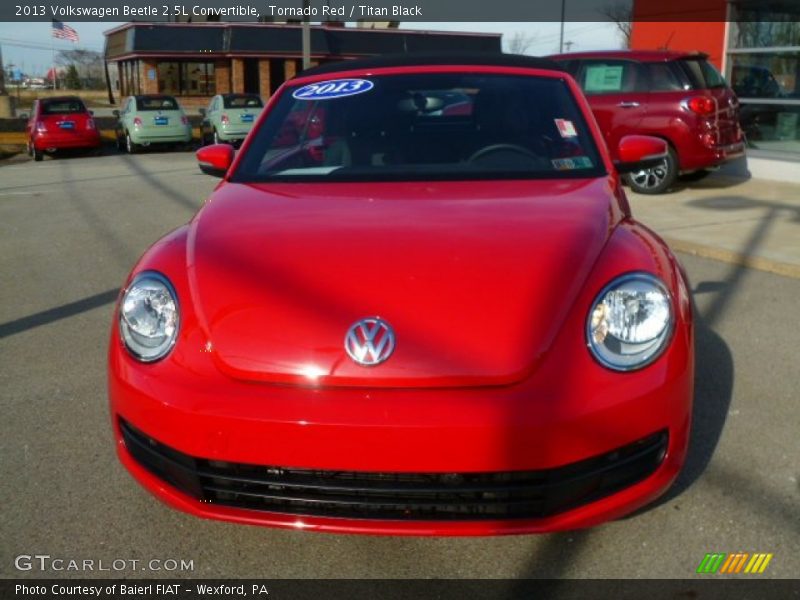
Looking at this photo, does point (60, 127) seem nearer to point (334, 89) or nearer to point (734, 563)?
point (334, 89)

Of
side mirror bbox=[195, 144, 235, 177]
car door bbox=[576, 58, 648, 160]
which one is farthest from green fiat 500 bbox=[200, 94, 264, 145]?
side mirror bbox=[195, 144, 235, 177]

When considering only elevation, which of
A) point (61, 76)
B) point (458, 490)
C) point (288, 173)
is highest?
Answer: point (288, 173)

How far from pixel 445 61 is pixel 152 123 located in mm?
18662

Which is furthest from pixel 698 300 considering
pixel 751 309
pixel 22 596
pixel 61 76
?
pixel 61 76

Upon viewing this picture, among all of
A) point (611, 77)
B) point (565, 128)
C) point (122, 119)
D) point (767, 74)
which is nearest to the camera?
point (565, 128)

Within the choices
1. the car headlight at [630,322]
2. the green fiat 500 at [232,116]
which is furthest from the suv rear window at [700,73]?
the green fiat 500 at [232,116]

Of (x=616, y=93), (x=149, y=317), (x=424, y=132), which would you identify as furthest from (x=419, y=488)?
(x=616, y=93)

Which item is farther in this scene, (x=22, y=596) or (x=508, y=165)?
(x=508, y=165)

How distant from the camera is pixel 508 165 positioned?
11.7 ft

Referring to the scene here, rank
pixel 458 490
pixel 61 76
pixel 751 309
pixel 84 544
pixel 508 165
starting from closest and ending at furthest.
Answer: pixel 458 490 < pixel 84 544 < pixel 508 165 < pixel 751 309 < pixel 61 76

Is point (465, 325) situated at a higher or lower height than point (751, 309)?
higher

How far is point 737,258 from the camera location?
665 cm

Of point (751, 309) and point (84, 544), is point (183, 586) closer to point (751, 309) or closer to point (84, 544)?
point (84, 544)

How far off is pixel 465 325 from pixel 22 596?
1.48 metres
